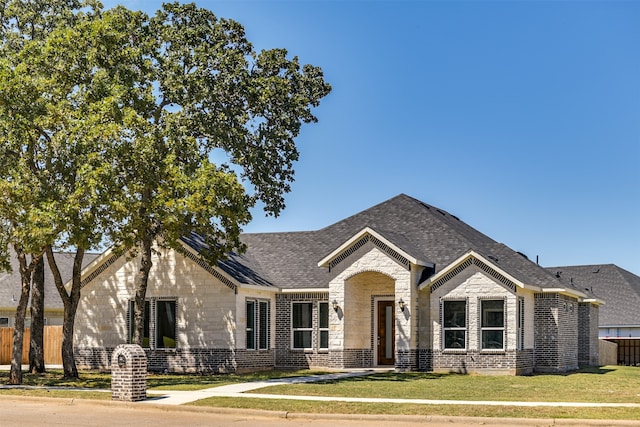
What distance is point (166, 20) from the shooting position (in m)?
30.2

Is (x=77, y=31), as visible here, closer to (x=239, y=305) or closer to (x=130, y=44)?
(x=130, y=44)

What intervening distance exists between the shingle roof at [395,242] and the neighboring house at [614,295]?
1121cm

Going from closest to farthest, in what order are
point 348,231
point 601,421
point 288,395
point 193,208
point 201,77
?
point 601,421
point 288,395
point 193,208
point 201,77
point 348,231

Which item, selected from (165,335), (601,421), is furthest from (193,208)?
(601,421)

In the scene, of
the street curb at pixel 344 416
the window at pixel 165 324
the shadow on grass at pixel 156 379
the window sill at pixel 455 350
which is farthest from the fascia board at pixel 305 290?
the street curb at pixel 344 416

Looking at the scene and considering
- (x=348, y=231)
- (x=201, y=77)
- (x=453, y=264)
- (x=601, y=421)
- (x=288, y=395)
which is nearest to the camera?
(x=601, y=421)

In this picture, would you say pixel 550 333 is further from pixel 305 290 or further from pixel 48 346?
pixel 48 346

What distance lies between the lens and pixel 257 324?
113ft

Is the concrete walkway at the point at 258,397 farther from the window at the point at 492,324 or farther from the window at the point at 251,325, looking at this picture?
the window at the point at 492,324

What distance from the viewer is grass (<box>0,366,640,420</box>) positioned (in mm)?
18766

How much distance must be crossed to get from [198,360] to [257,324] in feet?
8.98

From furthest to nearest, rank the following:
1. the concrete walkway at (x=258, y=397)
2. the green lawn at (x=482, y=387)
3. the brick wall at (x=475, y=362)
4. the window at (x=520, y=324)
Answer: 1. the window at (x=520, y=324)
2. the brick wall at (x=475, y=362)
3. the green lawn at (x=482, y=387)
4. the concrete walkway at (x=258, y=397)

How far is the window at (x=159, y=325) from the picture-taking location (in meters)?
34.2

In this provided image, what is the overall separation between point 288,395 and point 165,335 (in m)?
12.8
